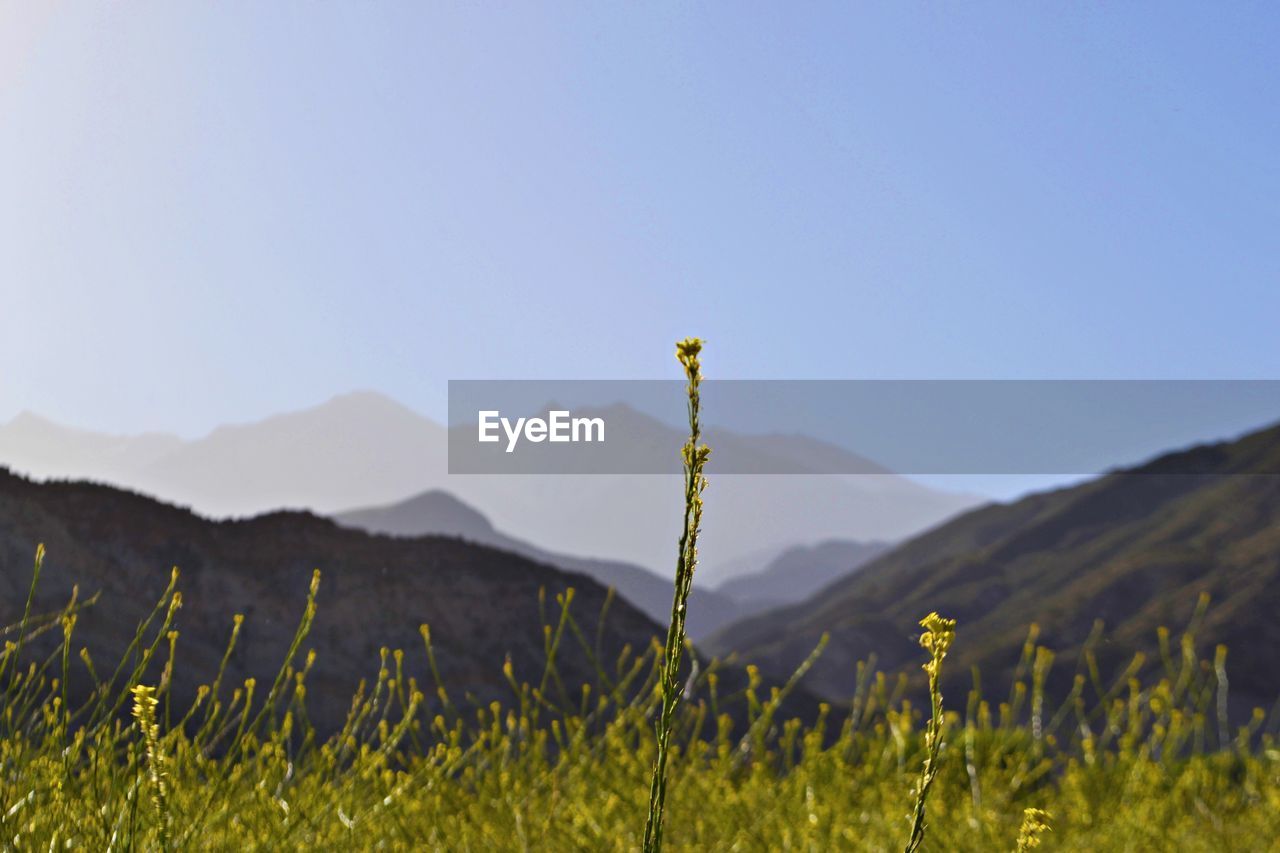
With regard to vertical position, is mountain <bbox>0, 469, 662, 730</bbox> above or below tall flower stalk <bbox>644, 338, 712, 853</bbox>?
below

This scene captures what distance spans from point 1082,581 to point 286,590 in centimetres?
2551

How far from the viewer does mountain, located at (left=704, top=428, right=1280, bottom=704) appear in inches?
966

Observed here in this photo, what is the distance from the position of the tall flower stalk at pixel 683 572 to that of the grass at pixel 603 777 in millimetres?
1711

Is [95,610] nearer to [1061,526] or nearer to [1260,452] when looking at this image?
[1061,526]

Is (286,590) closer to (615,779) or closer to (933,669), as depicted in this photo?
(615,779)

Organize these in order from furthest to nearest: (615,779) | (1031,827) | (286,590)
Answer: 1. (286,590)
2. (615,779)
3. (1031,827)

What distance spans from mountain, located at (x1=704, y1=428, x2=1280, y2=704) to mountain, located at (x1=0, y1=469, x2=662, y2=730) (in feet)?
26.9

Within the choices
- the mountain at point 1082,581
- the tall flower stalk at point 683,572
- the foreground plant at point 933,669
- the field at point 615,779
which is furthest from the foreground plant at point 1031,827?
the mountain at point 1082,581

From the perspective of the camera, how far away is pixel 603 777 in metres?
6.43

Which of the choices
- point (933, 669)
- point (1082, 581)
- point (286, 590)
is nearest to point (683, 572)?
point (933, 669)

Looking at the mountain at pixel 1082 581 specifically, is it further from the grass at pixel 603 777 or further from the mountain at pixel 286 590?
the grass at pixel 603 777

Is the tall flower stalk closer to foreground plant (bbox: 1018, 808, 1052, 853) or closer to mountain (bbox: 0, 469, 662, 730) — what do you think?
foreground plant (bbox: 1018, 808, 1052, 853)

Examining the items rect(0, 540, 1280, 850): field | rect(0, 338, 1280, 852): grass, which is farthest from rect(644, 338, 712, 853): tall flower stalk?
rect(0, 540, 1280, 850): field

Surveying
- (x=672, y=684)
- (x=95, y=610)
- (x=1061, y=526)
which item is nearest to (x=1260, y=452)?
(x=1061, y=526)
